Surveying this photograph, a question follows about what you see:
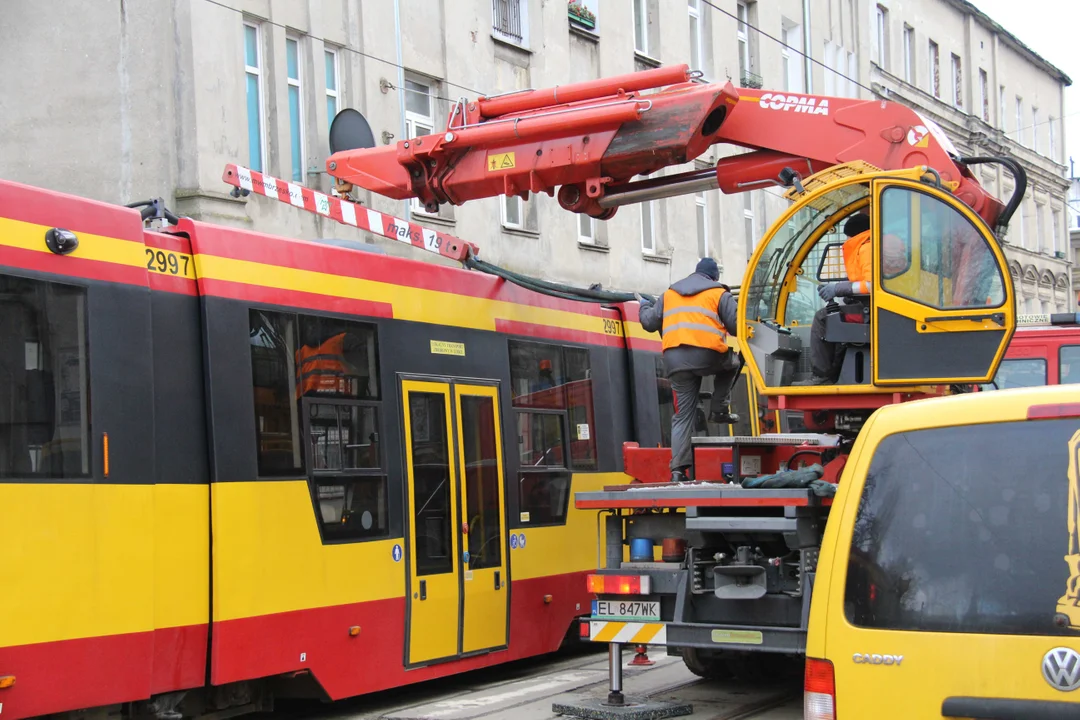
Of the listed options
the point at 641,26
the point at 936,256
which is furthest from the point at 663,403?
the point at 641,26

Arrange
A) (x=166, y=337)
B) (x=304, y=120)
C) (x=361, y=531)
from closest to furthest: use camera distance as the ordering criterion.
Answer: (x=166, y=337)
(x=361, y=531)
(x=304, y=120)

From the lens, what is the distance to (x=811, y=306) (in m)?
9.01

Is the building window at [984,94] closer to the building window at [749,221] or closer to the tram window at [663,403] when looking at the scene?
the building window at [749,221]

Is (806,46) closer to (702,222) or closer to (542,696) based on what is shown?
(702,222)

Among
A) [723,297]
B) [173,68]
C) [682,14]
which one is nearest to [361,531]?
[723,297]

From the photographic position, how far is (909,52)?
3662cm

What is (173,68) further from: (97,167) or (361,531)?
(361,531)

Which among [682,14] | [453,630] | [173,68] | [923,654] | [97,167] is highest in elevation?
[682,14]

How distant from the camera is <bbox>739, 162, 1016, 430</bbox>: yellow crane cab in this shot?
8031 millimetres

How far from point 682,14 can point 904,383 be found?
62.3ft

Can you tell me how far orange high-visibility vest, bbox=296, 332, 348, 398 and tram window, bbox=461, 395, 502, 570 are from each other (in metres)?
1.43

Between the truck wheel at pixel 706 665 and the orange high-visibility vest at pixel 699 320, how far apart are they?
225cm

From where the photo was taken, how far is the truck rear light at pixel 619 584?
7.99 m

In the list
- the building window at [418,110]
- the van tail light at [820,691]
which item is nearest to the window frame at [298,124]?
the building window at [418,110]
